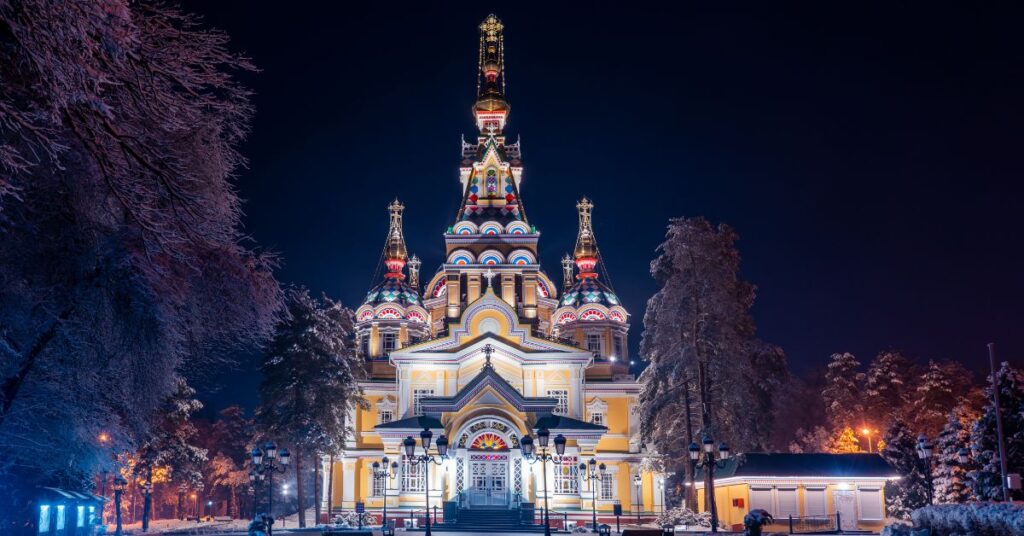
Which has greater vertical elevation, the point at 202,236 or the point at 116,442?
the point at 202,236

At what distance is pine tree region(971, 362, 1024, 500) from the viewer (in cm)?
3173

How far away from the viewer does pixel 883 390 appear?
205 feet

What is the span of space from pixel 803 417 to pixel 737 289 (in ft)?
122

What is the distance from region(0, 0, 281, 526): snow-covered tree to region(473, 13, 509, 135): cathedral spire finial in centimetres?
5556

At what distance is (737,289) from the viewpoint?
43.3 m

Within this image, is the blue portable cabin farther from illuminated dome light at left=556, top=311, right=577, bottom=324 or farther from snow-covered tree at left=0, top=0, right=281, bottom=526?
illuminated dome light at left=556, top=311, right=577, bottom=324

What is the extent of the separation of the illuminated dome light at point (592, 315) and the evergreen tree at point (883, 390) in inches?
782

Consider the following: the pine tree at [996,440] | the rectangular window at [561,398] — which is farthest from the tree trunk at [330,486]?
the pine tree at [996,440]

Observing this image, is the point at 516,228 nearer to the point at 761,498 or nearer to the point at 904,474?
the point at 904,474

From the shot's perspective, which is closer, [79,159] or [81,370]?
[79,159]

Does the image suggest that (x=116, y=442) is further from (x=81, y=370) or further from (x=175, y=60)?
(x=175, y=60)

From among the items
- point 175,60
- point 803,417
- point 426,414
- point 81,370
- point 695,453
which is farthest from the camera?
point 803,417

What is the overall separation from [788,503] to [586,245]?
3330 centimetres

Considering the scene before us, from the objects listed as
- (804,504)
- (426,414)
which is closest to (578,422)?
(426,414)
